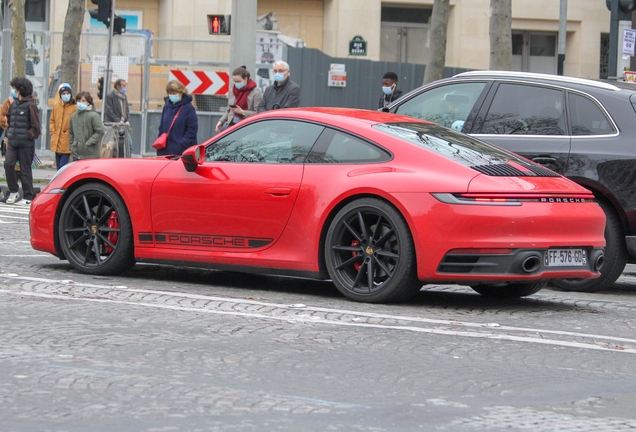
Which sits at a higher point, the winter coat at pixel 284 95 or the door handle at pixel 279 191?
the winter coat at pixel 284 95

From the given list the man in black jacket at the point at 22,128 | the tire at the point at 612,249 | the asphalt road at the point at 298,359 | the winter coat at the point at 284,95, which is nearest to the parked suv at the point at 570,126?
the tire at the point at 612,249

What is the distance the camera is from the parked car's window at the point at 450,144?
8.05 metres

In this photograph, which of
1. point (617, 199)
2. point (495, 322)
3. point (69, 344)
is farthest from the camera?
point (617, 199)

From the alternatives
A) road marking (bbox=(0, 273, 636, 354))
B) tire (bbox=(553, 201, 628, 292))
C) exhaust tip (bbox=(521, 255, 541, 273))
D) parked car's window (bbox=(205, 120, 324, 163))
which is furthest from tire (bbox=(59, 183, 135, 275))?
tire (bbox=(553, 201, 628, 292))

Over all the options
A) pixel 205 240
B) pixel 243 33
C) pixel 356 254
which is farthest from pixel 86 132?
pixel 356 254

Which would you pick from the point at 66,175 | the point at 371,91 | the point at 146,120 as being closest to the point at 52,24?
the point at 146,120

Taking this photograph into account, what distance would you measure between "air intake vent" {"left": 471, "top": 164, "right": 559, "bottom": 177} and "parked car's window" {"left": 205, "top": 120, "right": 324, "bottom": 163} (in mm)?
1313

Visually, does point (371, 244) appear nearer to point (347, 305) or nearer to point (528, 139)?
point (347, 305)

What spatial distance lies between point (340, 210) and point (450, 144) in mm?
939

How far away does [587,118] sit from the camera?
9578 millimetres

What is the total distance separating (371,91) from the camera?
28359 mm

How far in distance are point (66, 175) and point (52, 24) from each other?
23.0 meters

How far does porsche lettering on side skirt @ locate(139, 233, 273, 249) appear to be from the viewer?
8.49 m

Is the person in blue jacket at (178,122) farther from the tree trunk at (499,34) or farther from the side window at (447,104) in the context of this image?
the tree trunk at (499,34)
